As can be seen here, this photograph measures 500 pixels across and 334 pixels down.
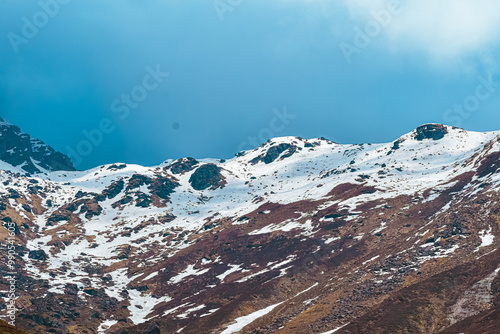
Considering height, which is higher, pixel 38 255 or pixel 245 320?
pixel 38 255

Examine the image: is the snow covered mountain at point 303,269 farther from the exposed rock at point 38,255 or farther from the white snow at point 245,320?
the exposed rock at point 38,255

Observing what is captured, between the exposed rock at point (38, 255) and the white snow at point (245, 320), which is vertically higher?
the exposed rock at point (38, 255)

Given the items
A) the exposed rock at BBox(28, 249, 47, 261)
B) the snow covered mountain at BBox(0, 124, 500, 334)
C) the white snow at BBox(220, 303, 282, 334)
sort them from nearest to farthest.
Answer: the snow covered mountain at BBox(0, 124, 500, 334) < the white snow at BBox(220, 303, 282, 334) < the exposed rock at BBox(28, 249, 47, 261)

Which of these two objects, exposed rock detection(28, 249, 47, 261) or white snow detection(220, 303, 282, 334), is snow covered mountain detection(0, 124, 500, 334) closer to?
white snow detection(220, 303, 282, 334)

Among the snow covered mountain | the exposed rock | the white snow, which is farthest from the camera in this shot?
the exposed rock

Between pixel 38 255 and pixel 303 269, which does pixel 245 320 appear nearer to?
pixel 303 269

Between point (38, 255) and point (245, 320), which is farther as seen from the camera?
point (38, 255)

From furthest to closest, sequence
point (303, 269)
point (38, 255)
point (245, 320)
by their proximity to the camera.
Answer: point (38, 255)
point (303, 269)
point (245, 320)

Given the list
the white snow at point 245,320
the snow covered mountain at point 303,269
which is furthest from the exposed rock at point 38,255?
the white snow at point 245,320

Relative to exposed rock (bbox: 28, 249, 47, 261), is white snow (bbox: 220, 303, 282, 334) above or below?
below

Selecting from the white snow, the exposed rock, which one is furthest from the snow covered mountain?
the exposed rock

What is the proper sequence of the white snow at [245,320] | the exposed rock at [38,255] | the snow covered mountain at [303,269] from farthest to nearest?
the exposed rock at [38,255], the white snow at [245,320], the snow covered mountain at [303,269]

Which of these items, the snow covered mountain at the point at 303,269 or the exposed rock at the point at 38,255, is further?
the exposed rock at the point at 38,255

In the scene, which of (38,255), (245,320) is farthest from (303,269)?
(38,255)
